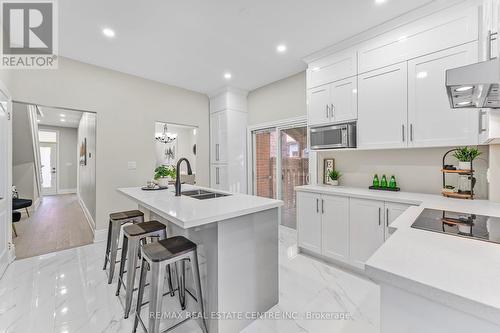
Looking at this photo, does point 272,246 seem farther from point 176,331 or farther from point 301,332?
point 176,331

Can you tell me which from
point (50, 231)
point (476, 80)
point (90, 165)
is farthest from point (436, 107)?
point (50, 231)

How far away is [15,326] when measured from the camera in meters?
1.71

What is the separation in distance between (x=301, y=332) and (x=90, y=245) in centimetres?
338

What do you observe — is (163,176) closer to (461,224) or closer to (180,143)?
(461,224)

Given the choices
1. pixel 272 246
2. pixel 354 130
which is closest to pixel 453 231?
pixel 272 246

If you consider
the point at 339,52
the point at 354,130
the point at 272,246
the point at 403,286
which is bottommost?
the point at 272,246

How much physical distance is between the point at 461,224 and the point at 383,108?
→ 5.33 feet

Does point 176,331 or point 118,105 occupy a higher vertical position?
point 118,105

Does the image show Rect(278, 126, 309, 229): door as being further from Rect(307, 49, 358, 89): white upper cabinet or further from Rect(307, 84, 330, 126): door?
Rect(307, 49, 358, 89): white upper cabinet

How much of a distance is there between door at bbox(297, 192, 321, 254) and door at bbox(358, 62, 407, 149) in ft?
3.07

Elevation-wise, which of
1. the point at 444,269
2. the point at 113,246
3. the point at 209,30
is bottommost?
the point at 113,246

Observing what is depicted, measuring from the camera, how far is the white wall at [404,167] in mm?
2152

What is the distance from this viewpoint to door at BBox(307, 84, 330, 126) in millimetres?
2977

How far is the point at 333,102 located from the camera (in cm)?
291
